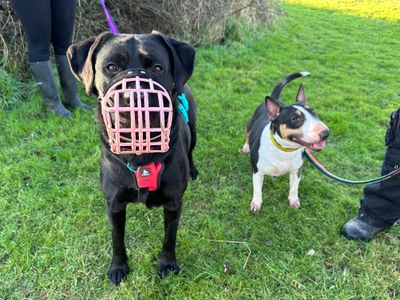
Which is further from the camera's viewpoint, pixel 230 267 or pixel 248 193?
pixel 248 193

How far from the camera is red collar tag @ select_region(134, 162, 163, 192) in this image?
1.93 metres

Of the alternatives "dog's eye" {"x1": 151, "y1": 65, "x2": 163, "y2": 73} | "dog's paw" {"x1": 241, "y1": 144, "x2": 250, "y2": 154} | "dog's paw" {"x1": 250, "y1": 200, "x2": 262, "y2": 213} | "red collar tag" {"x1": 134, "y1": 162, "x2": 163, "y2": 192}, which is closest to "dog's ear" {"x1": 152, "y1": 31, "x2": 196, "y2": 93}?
"dog's eye" {"x1": 151, "y1": 65, "x2": 163, "y2": 73}

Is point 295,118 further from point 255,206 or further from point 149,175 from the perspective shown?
point 149,175

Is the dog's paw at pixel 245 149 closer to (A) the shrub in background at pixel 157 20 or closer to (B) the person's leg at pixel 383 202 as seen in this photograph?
(B) the person's leg at pixel 383 202

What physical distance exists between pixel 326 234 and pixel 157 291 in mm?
1456

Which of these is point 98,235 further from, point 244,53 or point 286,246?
point 244,53

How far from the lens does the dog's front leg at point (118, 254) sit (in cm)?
224

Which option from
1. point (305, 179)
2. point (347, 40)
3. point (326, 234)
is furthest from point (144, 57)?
point (347, 40)

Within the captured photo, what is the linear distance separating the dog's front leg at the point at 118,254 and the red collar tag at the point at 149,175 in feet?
1.19

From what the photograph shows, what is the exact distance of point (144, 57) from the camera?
1.80m

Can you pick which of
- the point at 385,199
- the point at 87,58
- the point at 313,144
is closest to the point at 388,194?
the point at 385,199

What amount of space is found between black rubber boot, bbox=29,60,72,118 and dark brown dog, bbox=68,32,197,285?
7.40 ft

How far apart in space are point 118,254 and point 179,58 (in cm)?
138

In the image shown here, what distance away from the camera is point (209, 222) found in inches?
114
